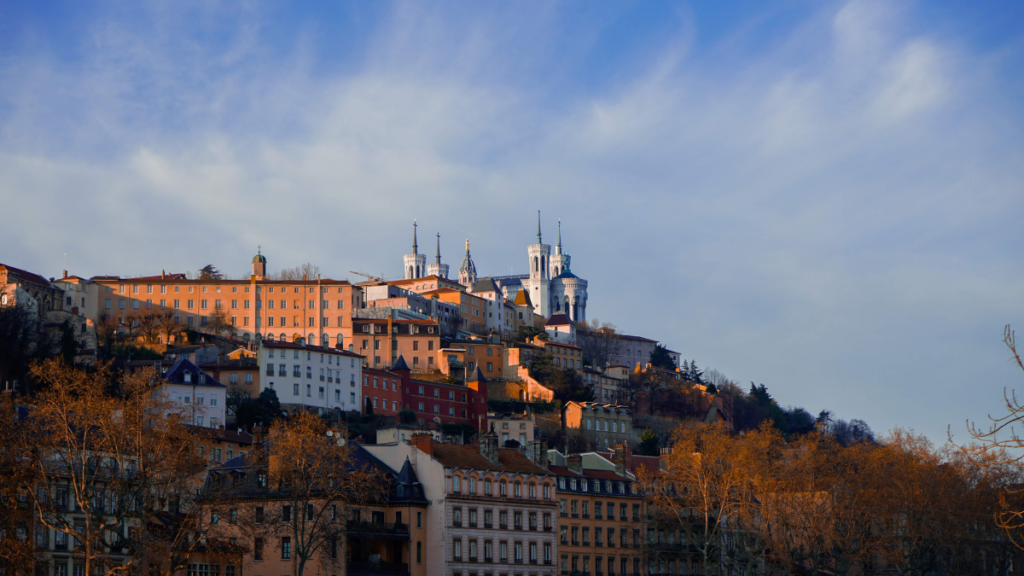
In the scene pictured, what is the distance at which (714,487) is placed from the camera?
256 ft

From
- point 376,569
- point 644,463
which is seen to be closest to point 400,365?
point 644,463

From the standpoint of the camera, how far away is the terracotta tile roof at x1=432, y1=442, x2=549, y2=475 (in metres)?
72.5

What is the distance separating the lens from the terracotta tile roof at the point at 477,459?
72500mm

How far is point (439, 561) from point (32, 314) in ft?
273

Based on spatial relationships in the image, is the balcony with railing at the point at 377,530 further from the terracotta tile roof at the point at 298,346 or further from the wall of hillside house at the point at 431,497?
the terracotta tile roof at the point at 298,346

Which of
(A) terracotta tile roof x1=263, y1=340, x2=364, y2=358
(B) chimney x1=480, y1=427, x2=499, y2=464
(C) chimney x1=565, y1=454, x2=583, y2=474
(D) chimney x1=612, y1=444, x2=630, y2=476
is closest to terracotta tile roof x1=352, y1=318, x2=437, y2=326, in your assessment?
(A) terracotta tile roof x1=263, y1=340, x2=364, y2=358

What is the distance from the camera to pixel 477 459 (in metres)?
74.5

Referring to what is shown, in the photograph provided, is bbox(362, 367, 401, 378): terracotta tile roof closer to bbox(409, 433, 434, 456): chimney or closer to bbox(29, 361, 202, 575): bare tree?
bbox(409, 433, 434, 456): chimney

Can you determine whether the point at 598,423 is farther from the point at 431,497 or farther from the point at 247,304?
the point at 431,497


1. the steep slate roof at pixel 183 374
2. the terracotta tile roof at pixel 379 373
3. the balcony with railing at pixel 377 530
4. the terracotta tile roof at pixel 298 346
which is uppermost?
the terracotta tile roof at pixel 298 346

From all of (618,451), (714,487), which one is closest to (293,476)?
(714,487)

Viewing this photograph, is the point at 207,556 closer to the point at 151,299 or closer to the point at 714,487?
the point at 714,487

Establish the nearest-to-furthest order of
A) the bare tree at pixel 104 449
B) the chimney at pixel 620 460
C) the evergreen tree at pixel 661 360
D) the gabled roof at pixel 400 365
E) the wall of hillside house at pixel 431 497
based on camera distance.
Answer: the bare tree at pixel 104 449 < the wall of hillside house at pixel 431 497 < the chimney at pixel 620 460 < the gabled roof at pixel 400 365 < the evergreen tree at pixel 661 360

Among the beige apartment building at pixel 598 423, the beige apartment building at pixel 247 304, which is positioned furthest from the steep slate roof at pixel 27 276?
the beige apartment building at pixel 598 423
